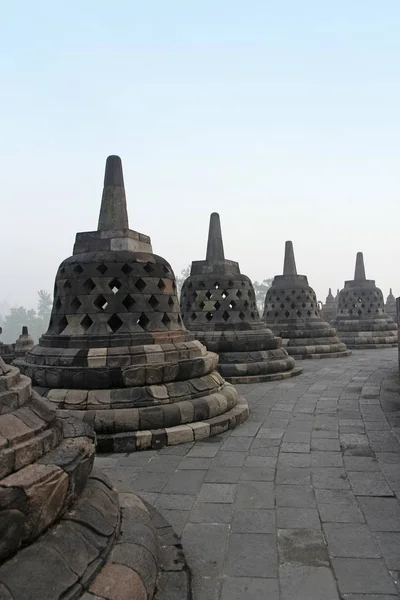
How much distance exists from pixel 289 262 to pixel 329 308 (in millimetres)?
13582

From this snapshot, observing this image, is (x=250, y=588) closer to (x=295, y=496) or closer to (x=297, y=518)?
(x=297, y=518)

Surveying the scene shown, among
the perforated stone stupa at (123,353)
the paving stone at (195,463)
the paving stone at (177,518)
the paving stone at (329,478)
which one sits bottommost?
the paving stone at (177,518)

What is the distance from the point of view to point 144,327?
20.6 feet

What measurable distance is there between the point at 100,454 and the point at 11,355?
13650 mm

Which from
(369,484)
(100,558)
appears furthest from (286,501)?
(100,558)

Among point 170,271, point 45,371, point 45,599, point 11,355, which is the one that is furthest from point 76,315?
point 11,355

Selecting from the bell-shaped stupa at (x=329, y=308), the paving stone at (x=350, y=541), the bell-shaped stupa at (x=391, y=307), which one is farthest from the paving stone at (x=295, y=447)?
the bell-shaped stupa at (x=391, y=307)

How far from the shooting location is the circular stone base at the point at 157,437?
507 cm

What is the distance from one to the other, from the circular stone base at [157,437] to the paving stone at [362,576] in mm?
2722

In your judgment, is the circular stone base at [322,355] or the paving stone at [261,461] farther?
the circular stone base at [322,355]

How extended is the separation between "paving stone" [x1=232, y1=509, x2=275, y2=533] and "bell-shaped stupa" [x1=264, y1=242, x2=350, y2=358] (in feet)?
37.0

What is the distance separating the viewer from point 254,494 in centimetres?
379

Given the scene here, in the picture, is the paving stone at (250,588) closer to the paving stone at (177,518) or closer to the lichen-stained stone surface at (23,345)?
the paving stone at (177,518)

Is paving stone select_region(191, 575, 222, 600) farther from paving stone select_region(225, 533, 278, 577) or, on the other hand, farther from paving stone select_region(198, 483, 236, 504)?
paving stone select_region(198, 483, 236, 504)
